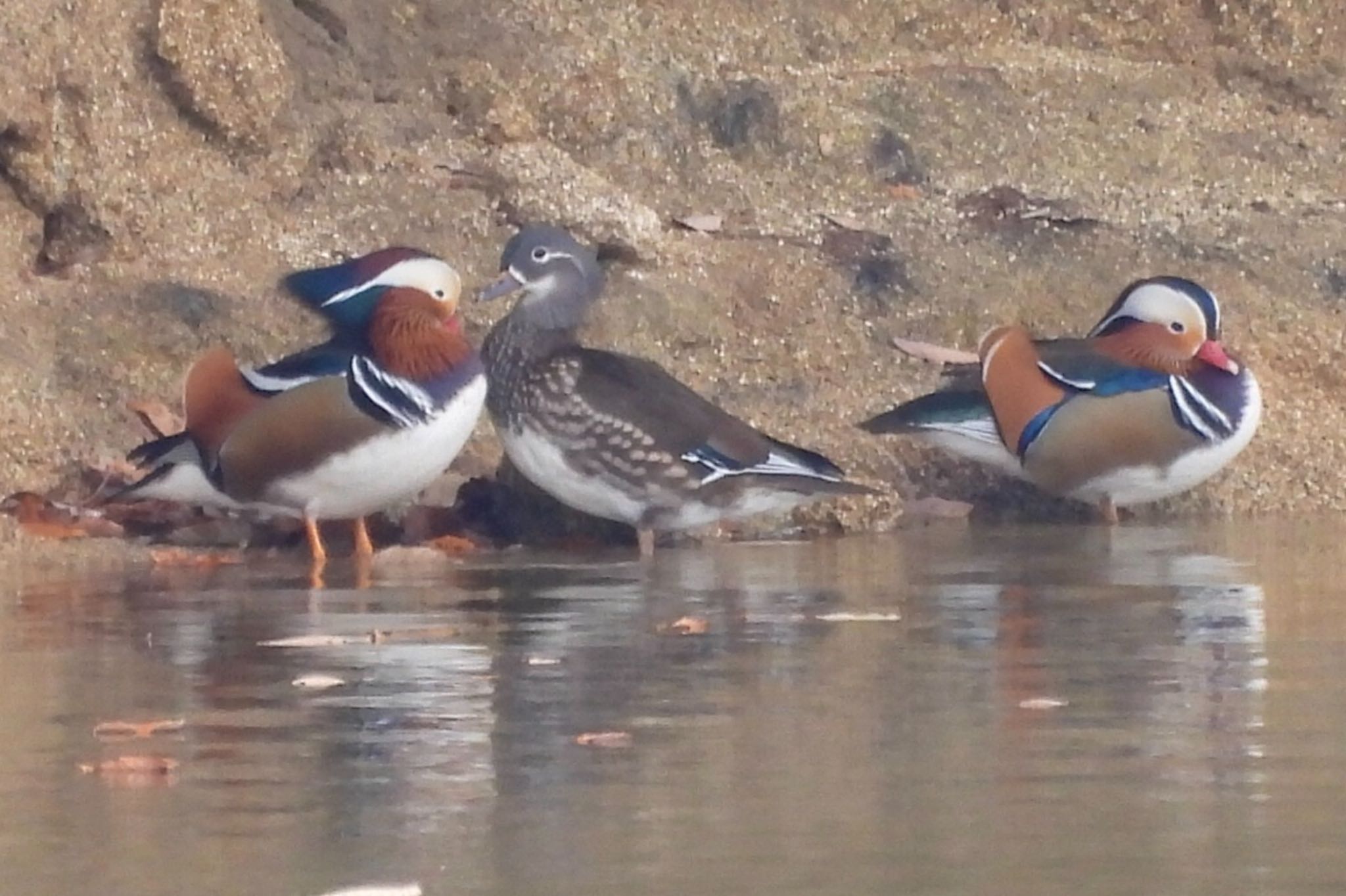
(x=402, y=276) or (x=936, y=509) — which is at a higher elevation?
(x=402, y=276)

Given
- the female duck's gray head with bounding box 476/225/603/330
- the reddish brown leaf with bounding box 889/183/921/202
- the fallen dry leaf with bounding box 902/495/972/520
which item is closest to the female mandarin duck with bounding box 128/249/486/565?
the female duck's gray head with bounding box 476/225/603/330

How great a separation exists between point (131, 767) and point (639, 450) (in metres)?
3.82

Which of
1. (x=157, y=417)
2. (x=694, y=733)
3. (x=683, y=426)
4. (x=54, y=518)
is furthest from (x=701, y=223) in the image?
(x=694, y=733)

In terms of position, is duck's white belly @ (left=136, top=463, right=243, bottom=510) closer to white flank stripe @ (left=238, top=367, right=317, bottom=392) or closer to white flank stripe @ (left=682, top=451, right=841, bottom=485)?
white flank stripe @ (left=238, top=367, right=317, bottom=392)

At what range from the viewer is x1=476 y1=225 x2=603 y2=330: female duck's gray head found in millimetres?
8914

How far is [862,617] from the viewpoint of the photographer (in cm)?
653

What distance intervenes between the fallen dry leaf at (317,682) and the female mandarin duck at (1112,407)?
11.8 feet

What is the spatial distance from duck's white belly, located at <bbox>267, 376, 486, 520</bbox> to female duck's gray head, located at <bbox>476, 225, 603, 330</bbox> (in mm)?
701

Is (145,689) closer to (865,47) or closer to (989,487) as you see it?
(989,487)

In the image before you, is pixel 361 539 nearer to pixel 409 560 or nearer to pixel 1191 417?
pixel 409 560

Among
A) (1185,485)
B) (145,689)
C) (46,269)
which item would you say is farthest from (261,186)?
(145,689)

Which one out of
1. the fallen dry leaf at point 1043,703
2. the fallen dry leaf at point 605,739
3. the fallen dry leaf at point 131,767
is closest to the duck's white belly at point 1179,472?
the fallen dry leaf at point 1043,703

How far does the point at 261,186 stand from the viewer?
10.1 metres

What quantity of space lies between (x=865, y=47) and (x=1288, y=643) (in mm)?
6935
